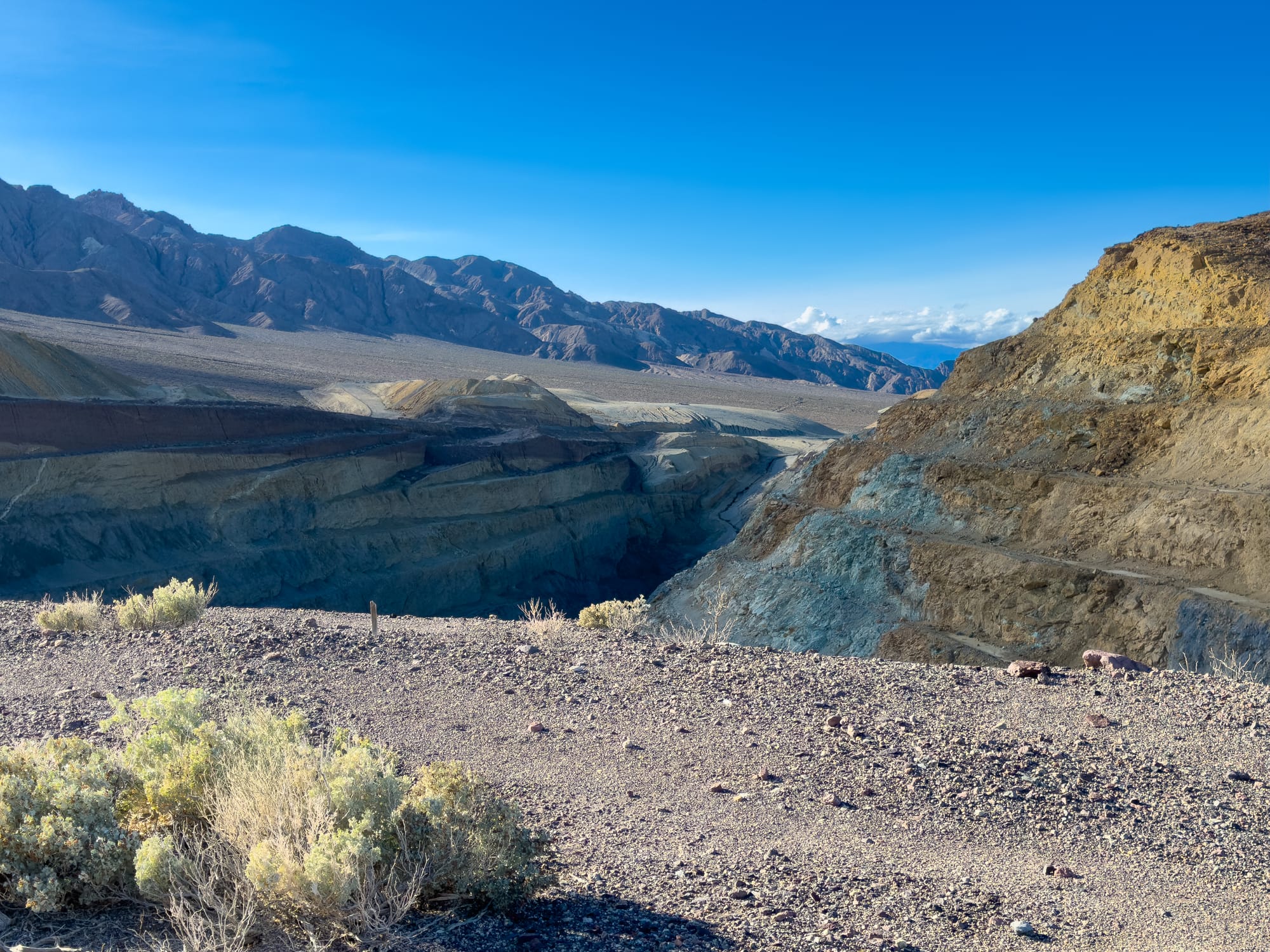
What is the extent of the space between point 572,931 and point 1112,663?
18.1 ft

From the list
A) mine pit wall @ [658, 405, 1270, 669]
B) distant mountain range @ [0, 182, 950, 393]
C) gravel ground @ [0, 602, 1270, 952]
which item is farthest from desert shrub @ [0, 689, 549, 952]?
distant mountain range @ [0, 182, 950, 393]

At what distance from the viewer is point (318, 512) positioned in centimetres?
2419

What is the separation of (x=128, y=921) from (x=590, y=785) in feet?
7.46

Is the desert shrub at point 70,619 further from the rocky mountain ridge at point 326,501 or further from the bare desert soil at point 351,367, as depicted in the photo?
the bare desert soil at point 351,367

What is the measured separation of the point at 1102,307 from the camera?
640 inches

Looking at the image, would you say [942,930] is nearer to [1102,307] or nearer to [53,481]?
[1102,307]

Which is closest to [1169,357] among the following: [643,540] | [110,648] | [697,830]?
[697,830]

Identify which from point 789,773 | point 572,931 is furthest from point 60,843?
point 789,773

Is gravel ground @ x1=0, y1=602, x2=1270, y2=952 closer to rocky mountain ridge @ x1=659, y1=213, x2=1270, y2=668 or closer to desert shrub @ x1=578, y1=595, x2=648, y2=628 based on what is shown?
desert shrub @ x1=578, y1=595, x2=648, y2=628

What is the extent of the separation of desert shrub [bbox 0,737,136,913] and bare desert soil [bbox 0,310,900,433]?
44.9 meters

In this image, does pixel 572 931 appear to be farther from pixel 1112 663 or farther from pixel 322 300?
pixel 322 300

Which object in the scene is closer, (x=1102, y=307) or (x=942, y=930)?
(x=942, y=930)

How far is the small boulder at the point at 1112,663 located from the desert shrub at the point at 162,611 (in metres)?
8.03

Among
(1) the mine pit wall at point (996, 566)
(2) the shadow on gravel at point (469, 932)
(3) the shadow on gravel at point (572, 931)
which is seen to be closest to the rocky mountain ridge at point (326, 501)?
(1) the mine pit wall at point (996, 566)
